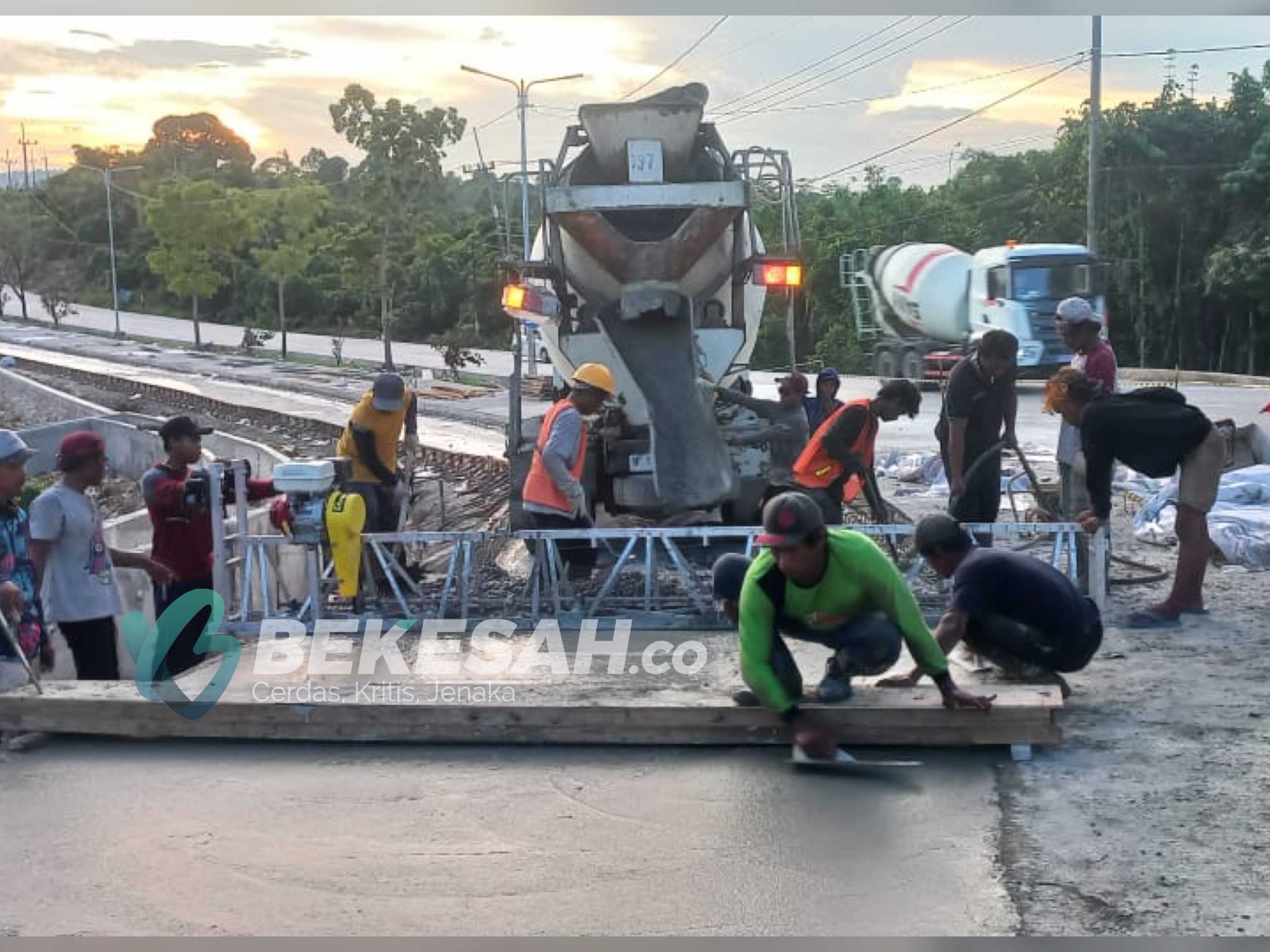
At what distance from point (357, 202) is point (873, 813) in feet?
143

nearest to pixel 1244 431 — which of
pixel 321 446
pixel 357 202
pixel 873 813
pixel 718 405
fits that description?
pixel 718 405

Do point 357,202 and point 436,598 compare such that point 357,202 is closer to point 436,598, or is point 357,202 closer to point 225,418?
point 225,418

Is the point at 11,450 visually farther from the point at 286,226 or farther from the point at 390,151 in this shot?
the point at 286,226

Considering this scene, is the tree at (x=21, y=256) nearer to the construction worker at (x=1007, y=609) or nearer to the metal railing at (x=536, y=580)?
the metal railing at (x=536, y=580)

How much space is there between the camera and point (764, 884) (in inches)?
188

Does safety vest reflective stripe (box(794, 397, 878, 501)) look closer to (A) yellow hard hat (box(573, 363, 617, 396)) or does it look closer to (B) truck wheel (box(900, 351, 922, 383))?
(A) yellow hard hat (box(573, 363, 617, 396))

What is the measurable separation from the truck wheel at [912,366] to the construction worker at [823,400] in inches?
707

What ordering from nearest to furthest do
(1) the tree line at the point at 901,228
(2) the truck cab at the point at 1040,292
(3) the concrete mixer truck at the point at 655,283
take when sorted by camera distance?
1. (3) the concrete mixer truck at the point at 655,283
2. (2) the truck cab at the point at 1040,292
3. (1) the tree line at the point at 901,228

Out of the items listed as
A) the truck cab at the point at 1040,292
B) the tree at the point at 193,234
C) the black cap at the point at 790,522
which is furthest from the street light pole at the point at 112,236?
the black cap at the point at 790,522

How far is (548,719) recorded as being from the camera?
6305 mm

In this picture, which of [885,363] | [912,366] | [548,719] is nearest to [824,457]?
[548,719]

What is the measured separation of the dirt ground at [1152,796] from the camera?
451cm

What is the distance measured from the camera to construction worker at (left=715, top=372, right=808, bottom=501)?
10664 mm

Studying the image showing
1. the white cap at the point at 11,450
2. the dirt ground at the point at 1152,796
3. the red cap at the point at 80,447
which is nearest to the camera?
the dirt ground at the point at 1152,796
